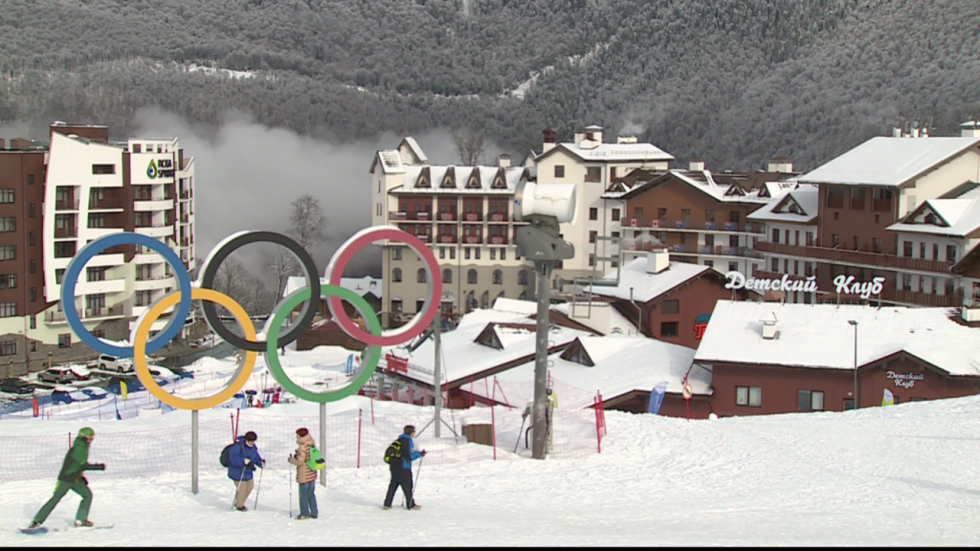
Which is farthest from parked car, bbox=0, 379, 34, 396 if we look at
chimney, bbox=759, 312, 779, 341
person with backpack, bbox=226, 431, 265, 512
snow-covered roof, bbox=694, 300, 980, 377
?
person with backpack, bbox=226, 431, 265, 512

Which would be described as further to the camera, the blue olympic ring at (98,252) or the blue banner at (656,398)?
the blue banner at (656,398)

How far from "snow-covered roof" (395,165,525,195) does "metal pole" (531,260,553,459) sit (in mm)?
55263

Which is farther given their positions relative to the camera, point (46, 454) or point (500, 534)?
point (46, 454)

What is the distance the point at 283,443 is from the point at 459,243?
54.2m

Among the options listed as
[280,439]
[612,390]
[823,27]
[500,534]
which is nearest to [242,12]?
[823,27]

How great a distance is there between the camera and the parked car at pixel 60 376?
5550 cm

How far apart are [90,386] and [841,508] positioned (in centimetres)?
4240

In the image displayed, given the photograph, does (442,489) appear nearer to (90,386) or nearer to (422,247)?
(422,247)

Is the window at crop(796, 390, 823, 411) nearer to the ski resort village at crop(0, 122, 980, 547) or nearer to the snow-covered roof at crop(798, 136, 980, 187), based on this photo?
the ski resort village at crop(0, 122, 980, 547)

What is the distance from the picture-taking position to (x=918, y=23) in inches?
4284

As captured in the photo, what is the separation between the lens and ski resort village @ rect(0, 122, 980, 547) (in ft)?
56.3

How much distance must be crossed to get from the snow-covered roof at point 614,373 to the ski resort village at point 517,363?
0.14 meters

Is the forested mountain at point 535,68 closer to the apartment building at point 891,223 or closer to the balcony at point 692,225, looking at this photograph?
the balcony at point 692,225

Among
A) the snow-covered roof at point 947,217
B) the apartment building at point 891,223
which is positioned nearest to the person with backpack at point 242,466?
the apartment building at point 891,223
